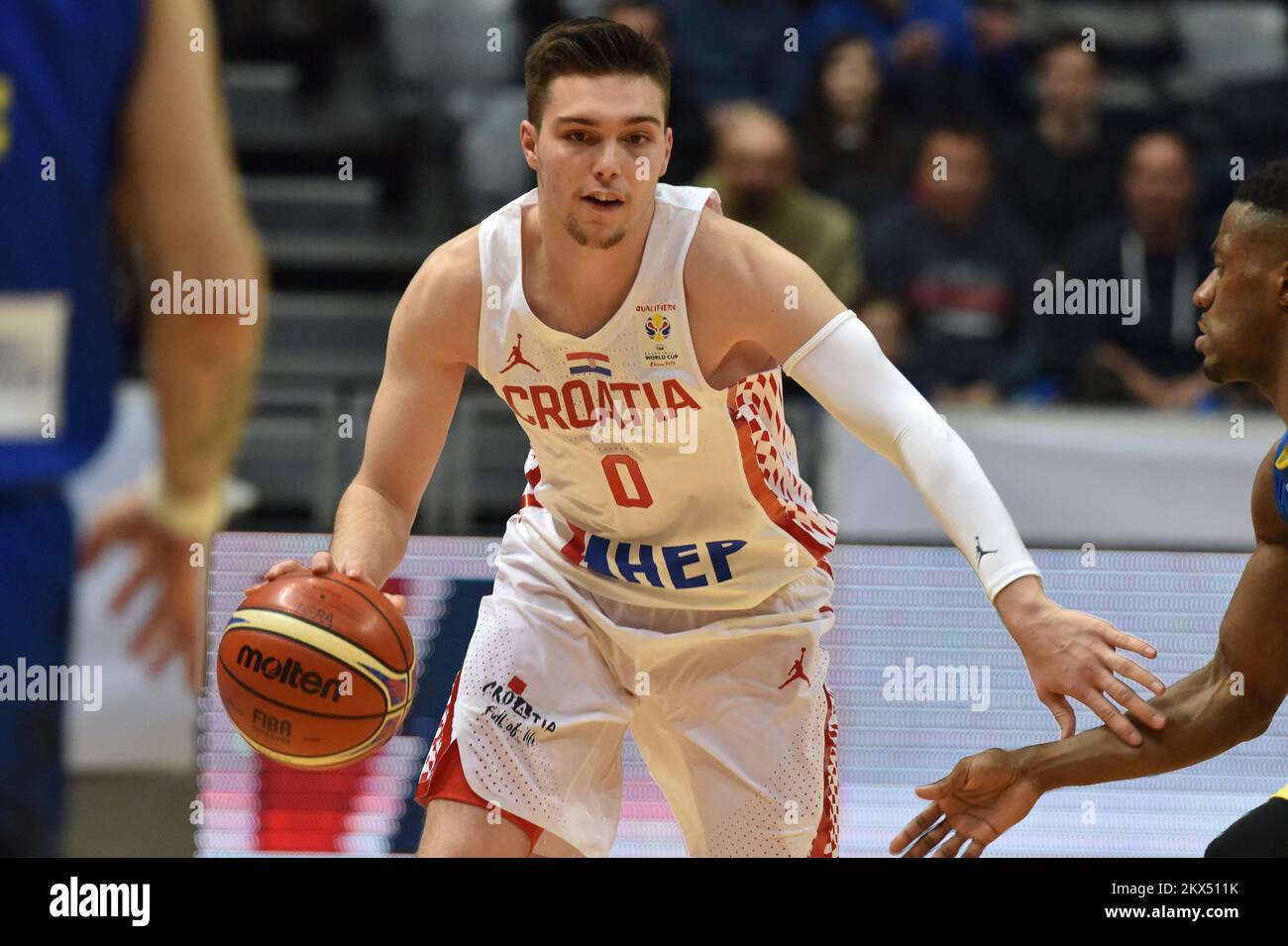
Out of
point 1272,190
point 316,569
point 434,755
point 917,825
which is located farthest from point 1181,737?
point 316,569

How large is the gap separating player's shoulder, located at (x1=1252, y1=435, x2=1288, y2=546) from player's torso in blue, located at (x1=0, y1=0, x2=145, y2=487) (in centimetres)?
221

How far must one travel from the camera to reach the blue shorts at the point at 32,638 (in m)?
2.96

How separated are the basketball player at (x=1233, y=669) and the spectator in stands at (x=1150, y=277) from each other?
306 cm

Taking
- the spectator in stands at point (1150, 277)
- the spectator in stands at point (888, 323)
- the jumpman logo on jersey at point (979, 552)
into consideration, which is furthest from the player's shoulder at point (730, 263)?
the spectator in stands at point (1150, 277)

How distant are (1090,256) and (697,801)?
13.1 feet

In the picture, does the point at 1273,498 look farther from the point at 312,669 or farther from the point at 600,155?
the point at 312,669

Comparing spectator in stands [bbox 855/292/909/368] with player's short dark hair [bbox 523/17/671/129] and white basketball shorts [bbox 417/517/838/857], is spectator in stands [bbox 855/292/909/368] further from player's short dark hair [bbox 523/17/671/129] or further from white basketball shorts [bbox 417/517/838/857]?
player's short dark hair [bbox 523/17/671/129]

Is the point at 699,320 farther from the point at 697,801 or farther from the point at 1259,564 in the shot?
the point at 1259,564

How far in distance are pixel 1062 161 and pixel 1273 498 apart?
4207 mm

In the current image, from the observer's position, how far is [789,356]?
332 centimetres

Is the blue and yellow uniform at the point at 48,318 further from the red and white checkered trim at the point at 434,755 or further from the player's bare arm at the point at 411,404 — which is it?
the red and white checkered trim at the point at 434,755

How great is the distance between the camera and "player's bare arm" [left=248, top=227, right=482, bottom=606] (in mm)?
3428

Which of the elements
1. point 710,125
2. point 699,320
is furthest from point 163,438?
point 710,125

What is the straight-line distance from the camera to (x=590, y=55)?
11.0 feet
